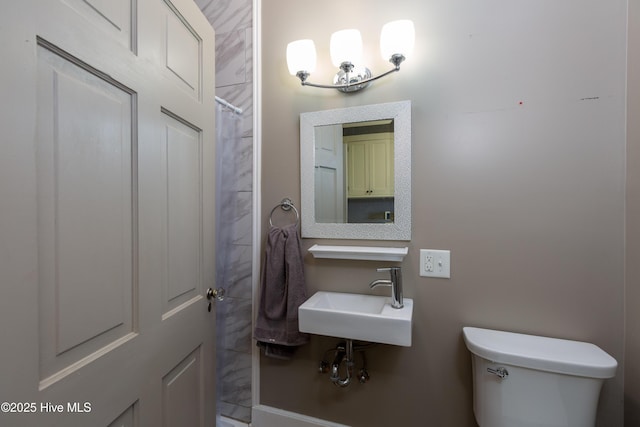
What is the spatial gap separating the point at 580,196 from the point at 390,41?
1.00 metres

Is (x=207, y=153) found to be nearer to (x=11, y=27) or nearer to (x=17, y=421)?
(x=11, y=27)

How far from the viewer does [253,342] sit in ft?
4.89

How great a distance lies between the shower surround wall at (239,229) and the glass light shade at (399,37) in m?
0.75

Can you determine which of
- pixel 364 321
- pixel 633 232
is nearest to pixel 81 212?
pixel 364 321

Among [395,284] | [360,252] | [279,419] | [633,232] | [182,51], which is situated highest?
[182,51]

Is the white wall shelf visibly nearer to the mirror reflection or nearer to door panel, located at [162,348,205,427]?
the mirror reflection

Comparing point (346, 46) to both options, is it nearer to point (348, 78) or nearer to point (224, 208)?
point (348, 78)

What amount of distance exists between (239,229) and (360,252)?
70cm

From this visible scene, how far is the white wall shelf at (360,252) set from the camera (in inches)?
47.6

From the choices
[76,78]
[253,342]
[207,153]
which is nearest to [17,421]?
[76,78]

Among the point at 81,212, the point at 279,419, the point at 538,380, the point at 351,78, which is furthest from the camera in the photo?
the point at 279,419

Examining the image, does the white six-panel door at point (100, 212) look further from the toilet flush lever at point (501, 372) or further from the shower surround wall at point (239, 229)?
the toilet flush lever at point (501, 372)

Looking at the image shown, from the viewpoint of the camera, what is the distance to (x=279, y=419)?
1.43m

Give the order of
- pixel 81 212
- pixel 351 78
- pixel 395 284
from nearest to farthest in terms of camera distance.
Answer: pixel 81 212 < pixel 395 284 < pixel 351 78
